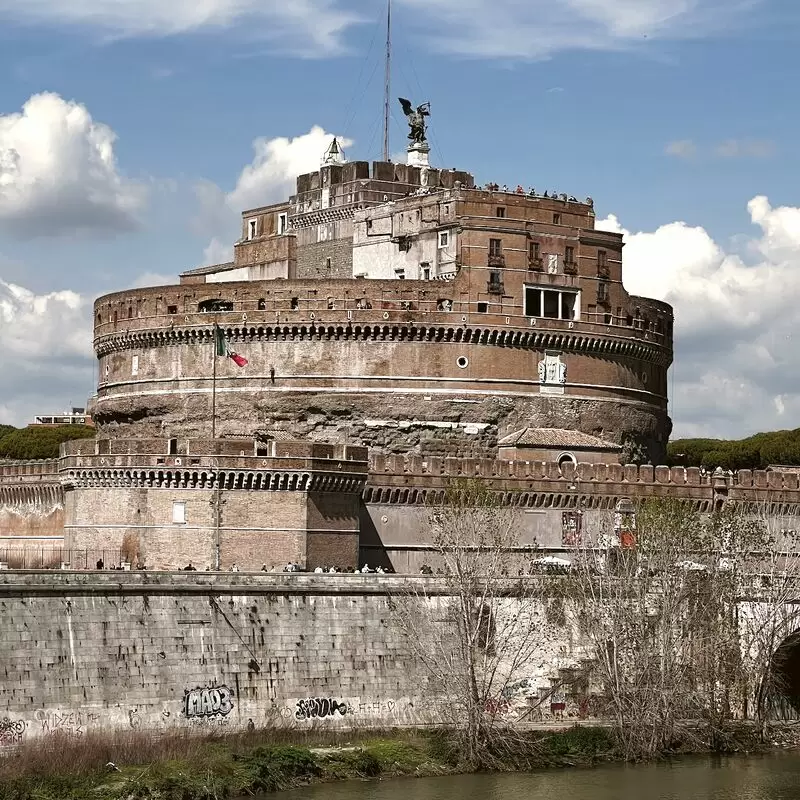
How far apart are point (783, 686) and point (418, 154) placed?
36.1 metres

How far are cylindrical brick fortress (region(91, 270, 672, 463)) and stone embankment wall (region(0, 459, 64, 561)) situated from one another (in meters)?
7.71

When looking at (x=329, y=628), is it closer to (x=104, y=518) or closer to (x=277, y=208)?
(x=104, y=518)

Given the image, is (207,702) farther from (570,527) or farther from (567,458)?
(567,458)

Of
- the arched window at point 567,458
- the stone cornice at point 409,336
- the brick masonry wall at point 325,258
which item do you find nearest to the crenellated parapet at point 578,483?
the arched window at point 567,458

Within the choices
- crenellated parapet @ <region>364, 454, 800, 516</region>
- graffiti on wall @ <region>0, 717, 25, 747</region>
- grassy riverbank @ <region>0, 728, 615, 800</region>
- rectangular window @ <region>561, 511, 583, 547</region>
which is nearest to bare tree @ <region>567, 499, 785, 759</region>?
grassy riverbank @ <region>0, 728, 615, 800</region>

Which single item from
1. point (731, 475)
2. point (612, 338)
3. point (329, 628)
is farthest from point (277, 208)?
point (329, 628)

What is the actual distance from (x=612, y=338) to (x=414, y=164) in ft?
43.4

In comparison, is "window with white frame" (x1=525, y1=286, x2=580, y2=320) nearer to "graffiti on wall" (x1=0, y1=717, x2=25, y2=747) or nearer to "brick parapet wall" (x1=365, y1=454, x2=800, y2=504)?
"brick parapet wall" (x1=365, y1=454, x2=800, y2=504)

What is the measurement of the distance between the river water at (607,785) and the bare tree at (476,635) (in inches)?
59.6

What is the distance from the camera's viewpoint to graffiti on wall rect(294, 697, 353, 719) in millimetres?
46062

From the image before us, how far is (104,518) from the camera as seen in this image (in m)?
57.3

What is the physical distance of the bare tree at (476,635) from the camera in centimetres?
4647

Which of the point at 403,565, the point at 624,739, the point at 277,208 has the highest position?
the point at 277,208

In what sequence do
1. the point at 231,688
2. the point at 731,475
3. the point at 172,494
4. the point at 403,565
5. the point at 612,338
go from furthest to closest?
the point at 612,338
the point at 731,475
the point at 403,565
the point at 172,494
the point at 231,688
